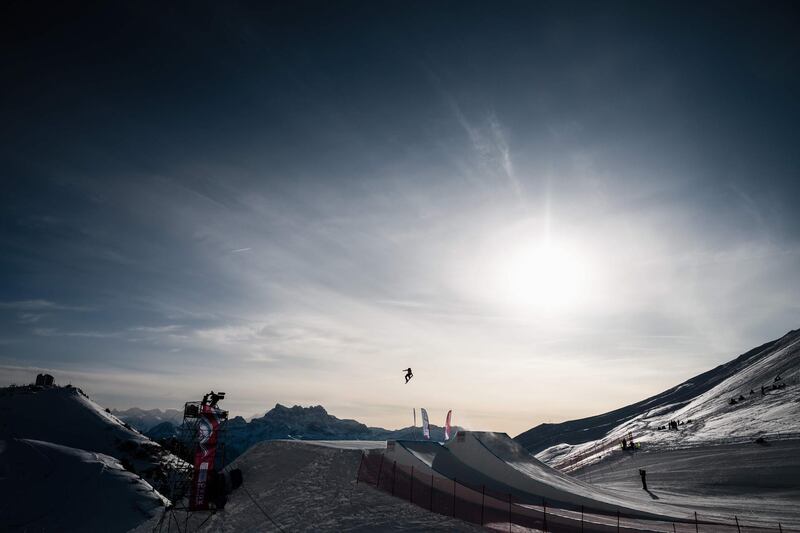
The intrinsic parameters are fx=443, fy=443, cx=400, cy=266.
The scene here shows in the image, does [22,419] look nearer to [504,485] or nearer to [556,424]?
[504,485]

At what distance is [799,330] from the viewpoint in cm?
10825

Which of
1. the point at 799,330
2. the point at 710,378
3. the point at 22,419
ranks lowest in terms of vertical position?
the point at 22,419

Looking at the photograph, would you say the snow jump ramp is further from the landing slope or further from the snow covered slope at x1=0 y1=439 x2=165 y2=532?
the snow covered slope at x1=0 y1=439 x2=165 y2=532

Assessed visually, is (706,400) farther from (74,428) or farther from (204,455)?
(74,428)

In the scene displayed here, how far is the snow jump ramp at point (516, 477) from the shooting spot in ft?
81.8

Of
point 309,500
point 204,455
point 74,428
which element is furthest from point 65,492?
point 309,500

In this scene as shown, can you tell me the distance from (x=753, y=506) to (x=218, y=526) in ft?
110

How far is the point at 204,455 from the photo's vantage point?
97.7 ft

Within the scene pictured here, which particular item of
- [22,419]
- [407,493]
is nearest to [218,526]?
[407,493]

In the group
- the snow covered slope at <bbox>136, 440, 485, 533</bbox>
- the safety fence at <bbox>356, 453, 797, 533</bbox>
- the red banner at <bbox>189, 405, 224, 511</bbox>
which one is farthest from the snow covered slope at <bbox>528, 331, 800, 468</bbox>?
the red banner at <bbox>189, 405, 224, 511</bbox>

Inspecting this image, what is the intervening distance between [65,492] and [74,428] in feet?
133

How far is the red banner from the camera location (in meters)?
28.8

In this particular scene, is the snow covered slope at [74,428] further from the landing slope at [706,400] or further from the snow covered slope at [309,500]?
the landing slope at [706,400]

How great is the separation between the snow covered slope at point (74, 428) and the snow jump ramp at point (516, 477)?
79644 millimetres
